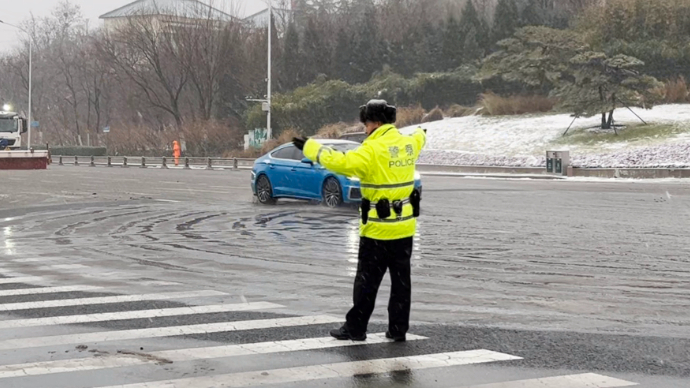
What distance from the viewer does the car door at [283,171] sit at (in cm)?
2373

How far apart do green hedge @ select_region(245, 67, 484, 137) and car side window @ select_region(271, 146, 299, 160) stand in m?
36.0

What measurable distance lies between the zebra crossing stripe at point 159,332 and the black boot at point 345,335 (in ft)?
2.56

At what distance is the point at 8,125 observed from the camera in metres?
55.5

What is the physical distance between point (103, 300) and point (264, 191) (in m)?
14.5

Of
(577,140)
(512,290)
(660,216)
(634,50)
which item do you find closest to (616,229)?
(660,216)

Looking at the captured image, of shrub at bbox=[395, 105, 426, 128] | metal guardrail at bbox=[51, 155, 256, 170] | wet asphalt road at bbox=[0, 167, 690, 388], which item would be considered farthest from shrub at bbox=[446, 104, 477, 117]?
wet asphalt road at bbox=[0, 167, 690, 388]

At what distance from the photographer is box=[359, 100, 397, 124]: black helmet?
25.7ft

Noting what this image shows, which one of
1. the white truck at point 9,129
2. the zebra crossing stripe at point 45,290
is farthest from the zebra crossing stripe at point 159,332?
the white truck at point 9,129

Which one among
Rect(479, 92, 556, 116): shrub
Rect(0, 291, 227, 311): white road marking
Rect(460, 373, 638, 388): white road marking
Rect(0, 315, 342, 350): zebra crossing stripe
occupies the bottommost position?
Rect(0, 291, 227, 311): white road marking

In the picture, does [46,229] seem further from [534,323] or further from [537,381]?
[537,381]

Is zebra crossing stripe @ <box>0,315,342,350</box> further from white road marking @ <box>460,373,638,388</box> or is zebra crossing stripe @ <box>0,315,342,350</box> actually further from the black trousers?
white road marking @ <box>460,373,638,388</box>

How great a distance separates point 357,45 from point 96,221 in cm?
5235

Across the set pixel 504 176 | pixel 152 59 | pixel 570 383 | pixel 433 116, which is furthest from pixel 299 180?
pixel 152 59

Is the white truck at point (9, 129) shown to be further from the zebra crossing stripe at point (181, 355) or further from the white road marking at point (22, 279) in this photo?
the zebra crossing stripe at point (181, 355)
